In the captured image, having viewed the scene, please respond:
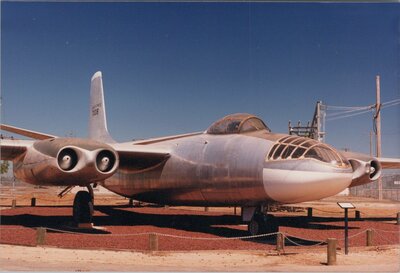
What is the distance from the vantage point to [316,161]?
13391 mm

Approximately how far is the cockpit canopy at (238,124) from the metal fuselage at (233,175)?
0.78 ft

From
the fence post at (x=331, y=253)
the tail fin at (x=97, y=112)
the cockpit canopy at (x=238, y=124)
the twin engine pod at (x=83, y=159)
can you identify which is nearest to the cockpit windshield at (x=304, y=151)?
the cockpit canopy at (x=238, y=124)

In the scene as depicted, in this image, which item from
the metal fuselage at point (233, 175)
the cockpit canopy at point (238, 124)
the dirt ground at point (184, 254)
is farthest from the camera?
the cockpit canopy at point (238, 124)

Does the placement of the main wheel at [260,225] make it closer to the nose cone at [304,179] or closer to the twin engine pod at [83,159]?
the nose cone at [304,179]

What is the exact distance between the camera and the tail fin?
27.9 meters

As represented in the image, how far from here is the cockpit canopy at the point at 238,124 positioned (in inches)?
650

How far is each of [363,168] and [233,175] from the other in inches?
265

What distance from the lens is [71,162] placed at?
15.0 m

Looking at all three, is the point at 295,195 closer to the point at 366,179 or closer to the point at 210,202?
the point at 210,202

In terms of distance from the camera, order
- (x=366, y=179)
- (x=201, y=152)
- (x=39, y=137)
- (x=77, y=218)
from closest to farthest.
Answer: (x=201, y=152), (x=77, y=218), (x=366, y=179), (x=39, y=137)

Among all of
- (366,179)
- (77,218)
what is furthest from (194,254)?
(366,179)

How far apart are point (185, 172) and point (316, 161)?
544 centimetres

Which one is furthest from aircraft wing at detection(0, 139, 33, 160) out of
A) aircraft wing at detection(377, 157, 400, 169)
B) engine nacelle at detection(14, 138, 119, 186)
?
aircraft wing at detection(377, 157, 400, 169)

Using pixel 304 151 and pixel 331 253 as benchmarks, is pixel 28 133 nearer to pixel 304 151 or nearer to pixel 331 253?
pixel 304 151
